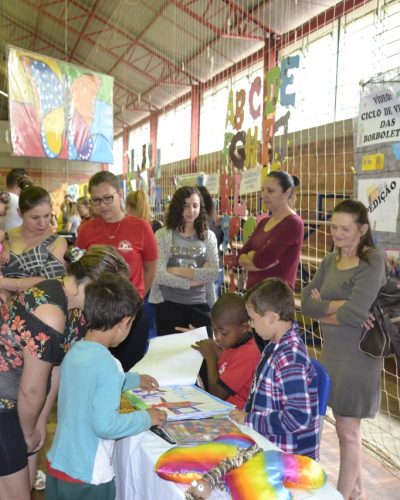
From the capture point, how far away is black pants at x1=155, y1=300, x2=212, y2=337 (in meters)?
2.72

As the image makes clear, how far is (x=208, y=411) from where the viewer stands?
58.7 inches

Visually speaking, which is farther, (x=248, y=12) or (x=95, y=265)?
(x=248, y=12)

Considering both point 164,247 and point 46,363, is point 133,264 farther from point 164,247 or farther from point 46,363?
point 46,363

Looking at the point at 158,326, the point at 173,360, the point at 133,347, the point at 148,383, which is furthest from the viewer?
the point at 158,326

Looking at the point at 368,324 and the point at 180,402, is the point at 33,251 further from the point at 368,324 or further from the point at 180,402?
the point at 368,324

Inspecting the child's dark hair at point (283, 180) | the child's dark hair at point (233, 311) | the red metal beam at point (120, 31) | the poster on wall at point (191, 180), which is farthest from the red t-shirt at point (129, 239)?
Result: the red metal beam at point (120, 31)

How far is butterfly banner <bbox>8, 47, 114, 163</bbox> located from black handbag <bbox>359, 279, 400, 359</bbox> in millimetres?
3778

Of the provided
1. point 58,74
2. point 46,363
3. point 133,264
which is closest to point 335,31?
point 58,74

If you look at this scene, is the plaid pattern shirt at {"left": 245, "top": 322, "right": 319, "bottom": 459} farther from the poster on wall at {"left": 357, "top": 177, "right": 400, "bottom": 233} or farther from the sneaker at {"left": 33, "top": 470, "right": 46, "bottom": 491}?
the poster on wall at {"left": 357, "top": 177, "right": 400, "bottom": 233}

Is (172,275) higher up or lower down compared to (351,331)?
higher up

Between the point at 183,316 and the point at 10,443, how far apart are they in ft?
4.41

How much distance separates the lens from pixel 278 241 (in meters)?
2.54

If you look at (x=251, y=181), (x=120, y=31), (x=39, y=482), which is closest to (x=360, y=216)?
(x=39, y=482)

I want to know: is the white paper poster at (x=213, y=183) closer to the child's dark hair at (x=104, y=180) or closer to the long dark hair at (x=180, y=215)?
the long dark hair at (x=180, y=215)
